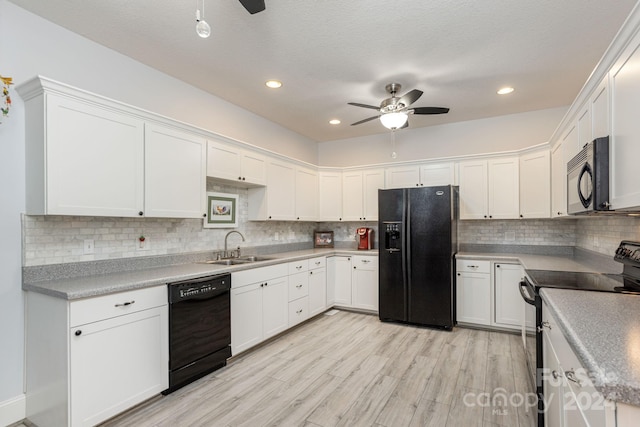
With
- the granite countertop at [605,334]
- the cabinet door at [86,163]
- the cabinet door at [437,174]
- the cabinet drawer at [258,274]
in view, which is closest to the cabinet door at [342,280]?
the cabinet drawer at [258,274]

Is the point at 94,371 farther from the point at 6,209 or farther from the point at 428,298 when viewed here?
the point at 428,298

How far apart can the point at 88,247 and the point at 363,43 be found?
273 centimetres

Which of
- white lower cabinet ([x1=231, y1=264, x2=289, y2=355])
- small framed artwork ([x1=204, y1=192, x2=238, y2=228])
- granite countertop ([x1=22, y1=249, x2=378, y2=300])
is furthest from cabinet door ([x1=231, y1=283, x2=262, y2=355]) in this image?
small framed artwork ([x1=204, y1=192, x2=238, y2=228])

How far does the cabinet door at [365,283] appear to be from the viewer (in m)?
4.46

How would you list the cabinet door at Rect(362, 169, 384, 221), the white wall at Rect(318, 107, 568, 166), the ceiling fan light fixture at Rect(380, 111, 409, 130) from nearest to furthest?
the ceiling fan light fixture at Rect(380, 111, 409, 130) → the white wall at Rect(318, 107, 568, 166) → the cabinet door at Rect(362, 169, 384, 221)

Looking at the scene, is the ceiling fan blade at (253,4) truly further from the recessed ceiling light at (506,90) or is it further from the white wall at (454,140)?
the white wall at (454,140)

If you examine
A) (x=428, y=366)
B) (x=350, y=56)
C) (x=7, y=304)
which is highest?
(x=350, y=56)

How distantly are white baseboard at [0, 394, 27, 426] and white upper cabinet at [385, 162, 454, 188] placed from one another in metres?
4.36

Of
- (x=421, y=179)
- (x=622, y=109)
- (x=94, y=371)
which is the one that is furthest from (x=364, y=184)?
(x=94, y=371)

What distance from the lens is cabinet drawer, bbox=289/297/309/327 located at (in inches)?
148

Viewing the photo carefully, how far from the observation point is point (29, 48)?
221cm

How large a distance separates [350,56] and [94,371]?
3.02 meters

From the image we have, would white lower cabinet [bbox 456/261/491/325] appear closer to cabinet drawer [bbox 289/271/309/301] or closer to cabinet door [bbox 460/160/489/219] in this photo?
cabinet door [bbox 460/160/489/219]

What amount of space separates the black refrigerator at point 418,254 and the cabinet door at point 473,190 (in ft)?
0.42
